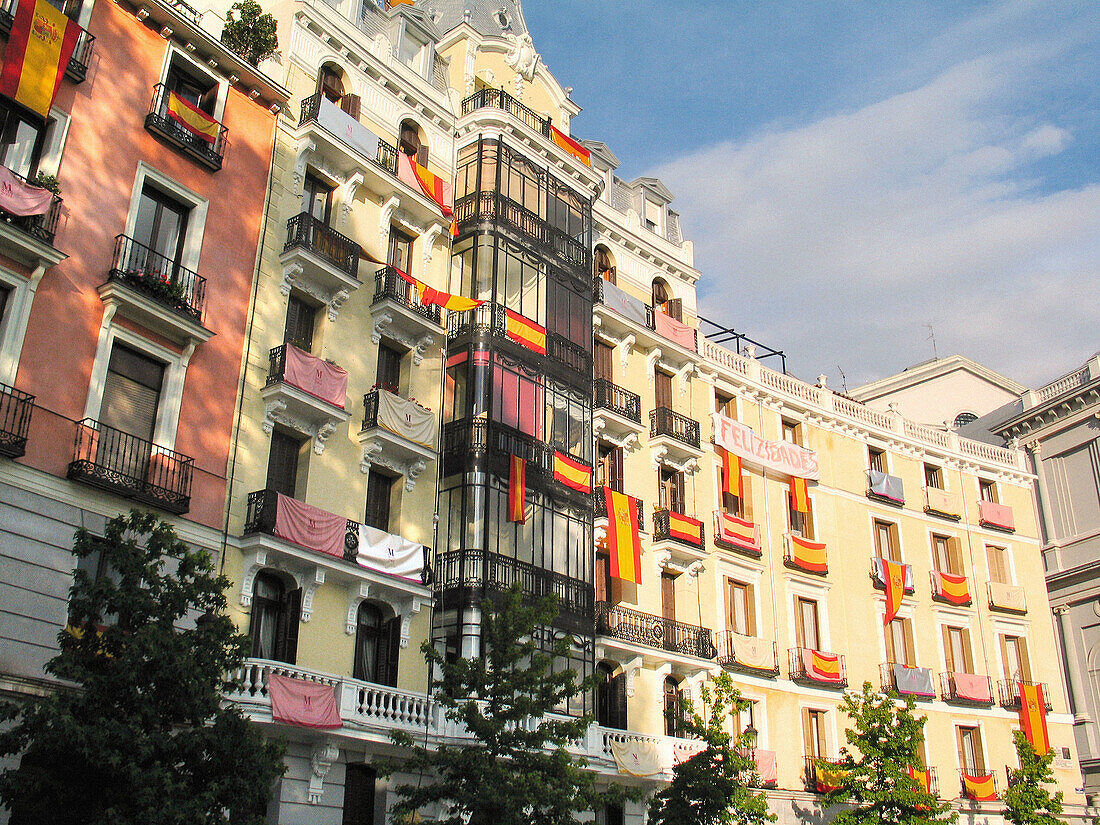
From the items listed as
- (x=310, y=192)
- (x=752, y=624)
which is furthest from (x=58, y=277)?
(x=752, y=624)

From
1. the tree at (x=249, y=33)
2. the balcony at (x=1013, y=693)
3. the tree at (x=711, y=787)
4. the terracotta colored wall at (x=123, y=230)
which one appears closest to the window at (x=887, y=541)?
the balcony at (x=1013, y=693)

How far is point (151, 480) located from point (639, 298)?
23.6 meters

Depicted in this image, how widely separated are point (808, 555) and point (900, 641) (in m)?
6.41

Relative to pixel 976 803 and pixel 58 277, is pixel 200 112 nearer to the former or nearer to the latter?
pixel 58 277

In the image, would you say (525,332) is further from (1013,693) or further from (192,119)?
(1013,693)

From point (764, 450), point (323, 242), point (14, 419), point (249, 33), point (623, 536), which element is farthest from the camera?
point (764, 450)

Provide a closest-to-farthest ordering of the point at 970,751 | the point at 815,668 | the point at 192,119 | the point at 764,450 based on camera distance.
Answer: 1. the point at 192,119
2. the point at 815,668
3. the point at 764,450
4. the point at 970,751

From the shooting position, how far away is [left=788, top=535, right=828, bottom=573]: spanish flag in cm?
4197

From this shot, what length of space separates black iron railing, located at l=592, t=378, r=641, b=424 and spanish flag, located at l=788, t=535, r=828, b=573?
8.79 metres

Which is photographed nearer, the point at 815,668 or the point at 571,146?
the point at 815,668

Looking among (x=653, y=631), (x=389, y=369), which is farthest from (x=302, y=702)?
(x=653, y=631)

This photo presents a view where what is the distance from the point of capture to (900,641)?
147ft

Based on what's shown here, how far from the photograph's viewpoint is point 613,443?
38.5m

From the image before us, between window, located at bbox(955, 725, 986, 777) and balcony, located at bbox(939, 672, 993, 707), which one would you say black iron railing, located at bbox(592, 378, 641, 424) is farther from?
window, located at bbox(955, 725, 986, 777)
